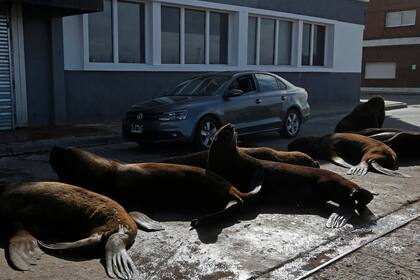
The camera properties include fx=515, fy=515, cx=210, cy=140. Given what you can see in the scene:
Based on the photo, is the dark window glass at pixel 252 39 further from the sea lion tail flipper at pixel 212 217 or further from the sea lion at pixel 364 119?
the sea lion tail flipper at pixel 212 217

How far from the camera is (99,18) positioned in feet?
49.6

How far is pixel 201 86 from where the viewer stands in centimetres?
1131

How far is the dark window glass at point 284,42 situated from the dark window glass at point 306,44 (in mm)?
903

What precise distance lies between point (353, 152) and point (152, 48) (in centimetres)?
957

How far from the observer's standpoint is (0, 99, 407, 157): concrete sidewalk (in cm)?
1034

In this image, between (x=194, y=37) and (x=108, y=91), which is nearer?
(x=108, y=91)

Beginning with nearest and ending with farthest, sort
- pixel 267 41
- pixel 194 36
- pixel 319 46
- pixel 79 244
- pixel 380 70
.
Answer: pixel 79 244 → pixel 194 36 → pixel 267 41 → pixel 319 46 → pixel 380 70

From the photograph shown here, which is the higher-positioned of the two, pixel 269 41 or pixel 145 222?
pixel 269 41

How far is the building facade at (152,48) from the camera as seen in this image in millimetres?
13328

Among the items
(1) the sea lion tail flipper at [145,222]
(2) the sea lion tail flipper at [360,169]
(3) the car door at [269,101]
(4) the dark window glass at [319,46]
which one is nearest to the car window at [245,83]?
(3) the car door at [269,101]

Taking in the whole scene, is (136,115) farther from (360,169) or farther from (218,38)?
(218,38)

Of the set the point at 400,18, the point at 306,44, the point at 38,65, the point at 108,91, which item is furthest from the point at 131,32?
the point at 400,18

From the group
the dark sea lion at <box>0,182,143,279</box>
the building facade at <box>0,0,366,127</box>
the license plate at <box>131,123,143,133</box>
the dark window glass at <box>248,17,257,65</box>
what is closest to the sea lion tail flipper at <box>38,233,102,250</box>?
the dark sea lion at <box>0,182,143,279</box>

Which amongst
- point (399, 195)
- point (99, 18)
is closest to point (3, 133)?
point (99, 18)
